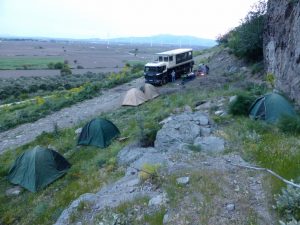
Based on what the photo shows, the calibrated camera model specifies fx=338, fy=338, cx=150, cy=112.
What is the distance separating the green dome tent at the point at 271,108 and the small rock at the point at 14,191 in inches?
440

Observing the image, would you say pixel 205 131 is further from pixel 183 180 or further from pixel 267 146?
pixel 183 180

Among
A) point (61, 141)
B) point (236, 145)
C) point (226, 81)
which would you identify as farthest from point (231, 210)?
point (226, 81)

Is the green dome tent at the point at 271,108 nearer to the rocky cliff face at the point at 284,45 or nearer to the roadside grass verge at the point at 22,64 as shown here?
the rocky cliff face at the point at 284,45

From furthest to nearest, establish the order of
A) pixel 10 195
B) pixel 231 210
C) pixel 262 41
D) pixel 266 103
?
pixel 262 41
pixel 266 103
pixel 10 195
pixel 231 210

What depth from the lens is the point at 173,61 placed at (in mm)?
31953

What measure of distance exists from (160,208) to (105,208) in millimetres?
1718

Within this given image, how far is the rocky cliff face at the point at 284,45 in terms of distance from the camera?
17.1 metres

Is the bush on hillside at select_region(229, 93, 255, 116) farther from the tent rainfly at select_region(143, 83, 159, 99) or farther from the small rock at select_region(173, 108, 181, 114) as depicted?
the tent rainfly at select_region(143, 83, 159, 99)

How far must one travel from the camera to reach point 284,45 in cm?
1953

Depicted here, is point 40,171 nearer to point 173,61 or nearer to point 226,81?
point 226,81

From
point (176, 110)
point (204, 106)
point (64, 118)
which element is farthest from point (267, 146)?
point (64, 118)

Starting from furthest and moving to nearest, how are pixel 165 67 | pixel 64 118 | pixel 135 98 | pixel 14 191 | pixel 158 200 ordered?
pixel 165 67, pixel 64 118, pixel 135 98, pixel 14 191, pixel 158 200

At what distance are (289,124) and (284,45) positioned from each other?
307 inches

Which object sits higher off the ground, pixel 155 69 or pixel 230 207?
pixel 230 207
